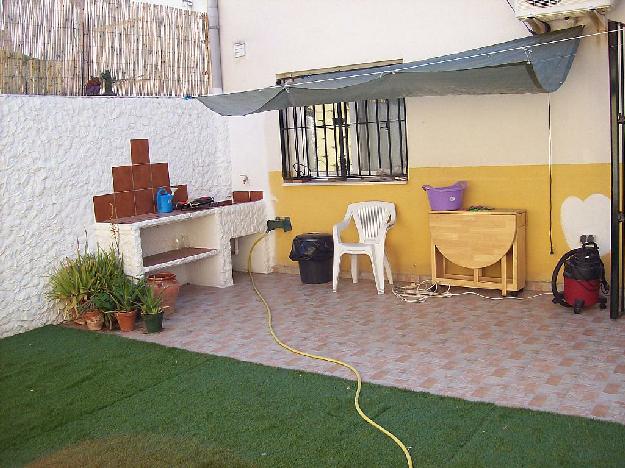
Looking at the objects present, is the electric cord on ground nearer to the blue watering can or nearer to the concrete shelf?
the concrete shelf

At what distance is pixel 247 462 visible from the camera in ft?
12.7

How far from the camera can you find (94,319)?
271 inches

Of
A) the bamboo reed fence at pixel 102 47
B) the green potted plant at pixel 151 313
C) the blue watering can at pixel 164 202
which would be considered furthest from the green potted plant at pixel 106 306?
the bamboo reed fence at pixel 102 47

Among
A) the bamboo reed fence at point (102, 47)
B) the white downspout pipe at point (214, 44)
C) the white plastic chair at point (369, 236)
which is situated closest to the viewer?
the bamboo reed fence at point (102, 47)

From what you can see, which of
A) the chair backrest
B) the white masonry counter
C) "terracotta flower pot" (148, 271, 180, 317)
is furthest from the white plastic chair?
"terracotta flower pot" (148, 271, 180, 317)

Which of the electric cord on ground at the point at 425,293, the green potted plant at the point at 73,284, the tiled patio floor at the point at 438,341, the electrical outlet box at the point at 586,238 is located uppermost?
the electrical outlet box at the point at 586,238

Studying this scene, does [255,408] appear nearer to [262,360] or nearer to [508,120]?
[262,360]

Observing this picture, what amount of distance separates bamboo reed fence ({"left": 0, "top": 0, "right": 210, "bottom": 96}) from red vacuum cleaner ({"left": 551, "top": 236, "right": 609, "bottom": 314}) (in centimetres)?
550

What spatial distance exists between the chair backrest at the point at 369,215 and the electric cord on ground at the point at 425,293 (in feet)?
2.46

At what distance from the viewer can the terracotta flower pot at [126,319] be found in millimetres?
6789

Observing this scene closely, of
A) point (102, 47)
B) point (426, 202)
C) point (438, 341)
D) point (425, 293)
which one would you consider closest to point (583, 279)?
point (438, 341)

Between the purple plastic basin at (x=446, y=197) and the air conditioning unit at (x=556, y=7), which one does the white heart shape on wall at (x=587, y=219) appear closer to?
the purple plastic basin at (x=446, y=197)

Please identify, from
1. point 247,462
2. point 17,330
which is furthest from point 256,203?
point 247,462

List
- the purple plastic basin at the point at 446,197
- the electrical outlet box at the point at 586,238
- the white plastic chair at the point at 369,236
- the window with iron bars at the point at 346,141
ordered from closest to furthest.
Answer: the electrical outlet box at the point at 586,238, the purple plastic basin at the point at 446,197, the white plastic chair at the point at 369,236, the window with iron bars at the point at 346,141
